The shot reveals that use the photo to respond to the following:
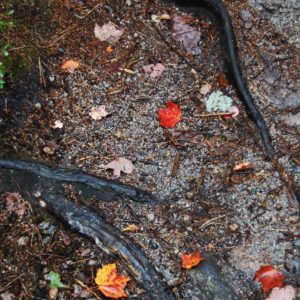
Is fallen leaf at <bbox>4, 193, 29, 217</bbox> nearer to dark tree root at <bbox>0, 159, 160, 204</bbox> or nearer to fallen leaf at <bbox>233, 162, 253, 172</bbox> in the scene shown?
dark tree root at <bbox>0, 159, 160, 204</bbox>

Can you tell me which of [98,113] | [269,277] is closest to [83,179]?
[98,113]

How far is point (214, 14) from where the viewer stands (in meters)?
3.99

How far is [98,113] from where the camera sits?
3.60 meters

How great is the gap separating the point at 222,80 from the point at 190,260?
5.08ft

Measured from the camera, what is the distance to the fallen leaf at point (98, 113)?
3.58 meters

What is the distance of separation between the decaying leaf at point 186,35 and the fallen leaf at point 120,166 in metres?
1.19

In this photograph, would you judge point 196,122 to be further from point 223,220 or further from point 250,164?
point 223,220

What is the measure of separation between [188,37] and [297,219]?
1.78 m

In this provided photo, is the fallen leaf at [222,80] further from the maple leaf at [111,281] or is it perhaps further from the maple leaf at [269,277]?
the maple leaf at [111,281]

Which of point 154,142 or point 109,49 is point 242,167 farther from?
point 109,49

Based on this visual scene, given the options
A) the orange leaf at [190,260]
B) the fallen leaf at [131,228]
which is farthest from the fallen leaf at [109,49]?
the orange leaf at [190,260]

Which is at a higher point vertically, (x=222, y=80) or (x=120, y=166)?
(x=222, y=80)

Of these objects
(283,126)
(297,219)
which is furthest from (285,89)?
(297,219)

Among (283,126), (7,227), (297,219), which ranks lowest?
(7,227)
